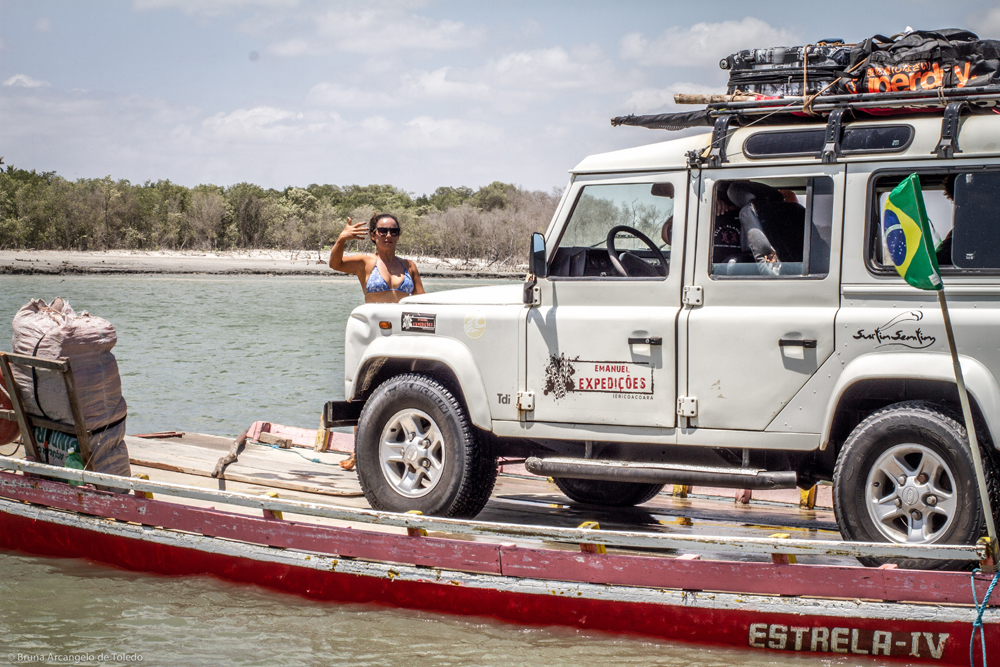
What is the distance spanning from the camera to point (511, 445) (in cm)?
666

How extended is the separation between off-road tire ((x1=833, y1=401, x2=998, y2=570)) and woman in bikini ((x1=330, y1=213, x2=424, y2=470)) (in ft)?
12.7

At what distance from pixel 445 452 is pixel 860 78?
10.9ft

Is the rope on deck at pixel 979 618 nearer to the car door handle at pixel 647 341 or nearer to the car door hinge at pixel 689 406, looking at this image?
the car door hinge at pixel 689 406

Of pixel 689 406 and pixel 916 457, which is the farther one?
pixel 689 406

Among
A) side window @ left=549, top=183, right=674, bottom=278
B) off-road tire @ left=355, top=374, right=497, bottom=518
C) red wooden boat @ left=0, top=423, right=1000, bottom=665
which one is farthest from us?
off-road tire @ left=355, top=374, right=497, bottom=518

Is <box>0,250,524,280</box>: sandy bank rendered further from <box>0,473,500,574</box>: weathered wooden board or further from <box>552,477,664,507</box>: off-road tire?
<box>552,477,664,507</box>: off-road tire

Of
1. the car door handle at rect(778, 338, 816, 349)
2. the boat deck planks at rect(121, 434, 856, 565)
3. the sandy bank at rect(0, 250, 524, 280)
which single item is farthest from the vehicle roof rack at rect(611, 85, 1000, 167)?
the sandy bank at rect(0, 250, 524, 280)

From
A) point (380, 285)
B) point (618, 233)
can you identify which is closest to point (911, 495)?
point (618, 233)

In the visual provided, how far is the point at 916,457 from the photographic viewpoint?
528 cm

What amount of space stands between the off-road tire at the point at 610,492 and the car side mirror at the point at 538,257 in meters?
1.98

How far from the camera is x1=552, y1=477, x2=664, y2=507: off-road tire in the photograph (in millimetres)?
7555

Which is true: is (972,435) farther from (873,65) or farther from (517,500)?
(517,500)

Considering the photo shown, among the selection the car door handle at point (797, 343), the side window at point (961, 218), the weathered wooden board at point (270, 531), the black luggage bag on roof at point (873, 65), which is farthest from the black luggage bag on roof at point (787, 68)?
the weathered wooden board at point (270, 531)

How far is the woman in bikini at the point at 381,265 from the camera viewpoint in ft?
25.9
